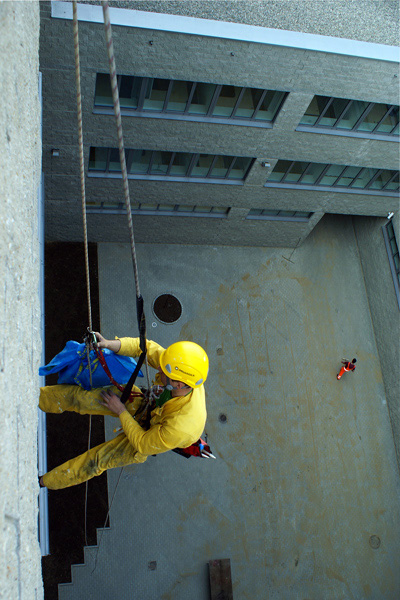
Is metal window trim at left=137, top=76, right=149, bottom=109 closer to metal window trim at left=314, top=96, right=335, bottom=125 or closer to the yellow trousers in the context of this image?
metal window trim at left=314, top=96, right=335, bottom=125

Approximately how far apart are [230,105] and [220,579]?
424 inches

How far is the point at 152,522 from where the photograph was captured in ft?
43.8

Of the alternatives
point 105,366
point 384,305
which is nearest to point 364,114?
point 384,305

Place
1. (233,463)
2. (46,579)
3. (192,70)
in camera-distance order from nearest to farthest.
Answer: (192,70) → (46,579) → (233,463)

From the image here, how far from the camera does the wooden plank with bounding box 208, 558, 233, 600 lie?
43.1ft

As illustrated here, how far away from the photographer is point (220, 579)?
1323 centimetres

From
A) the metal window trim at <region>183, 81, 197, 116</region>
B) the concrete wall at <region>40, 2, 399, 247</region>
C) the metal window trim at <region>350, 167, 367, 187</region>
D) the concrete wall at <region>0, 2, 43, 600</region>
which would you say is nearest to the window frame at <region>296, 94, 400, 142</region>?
the concrete wall at <region>40, 2, 399, 247</region>

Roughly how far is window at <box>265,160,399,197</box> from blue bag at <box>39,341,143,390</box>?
27.0 feet

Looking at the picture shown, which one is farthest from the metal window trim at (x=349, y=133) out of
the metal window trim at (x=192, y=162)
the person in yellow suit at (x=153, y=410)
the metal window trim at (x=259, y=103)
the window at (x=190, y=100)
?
the person in yellow suit at (x=153, y=410)

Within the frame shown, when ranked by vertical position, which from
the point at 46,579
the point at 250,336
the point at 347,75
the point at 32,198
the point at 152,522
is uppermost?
the point at 347,75

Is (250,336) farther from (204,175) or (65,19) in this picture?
(65,19)

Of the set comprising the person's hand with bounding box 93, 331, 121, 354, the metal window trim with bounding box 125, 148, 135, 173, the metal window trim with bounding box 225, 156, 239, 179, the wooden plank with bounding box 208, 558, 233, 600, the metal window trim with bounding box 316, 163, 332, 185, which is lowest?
the wooden plank with bounding box 208, 558, 233, 600

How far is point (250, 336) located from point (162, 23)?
8.85 meters

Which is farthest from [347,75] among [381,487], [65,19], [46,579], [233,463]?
[46,579]
